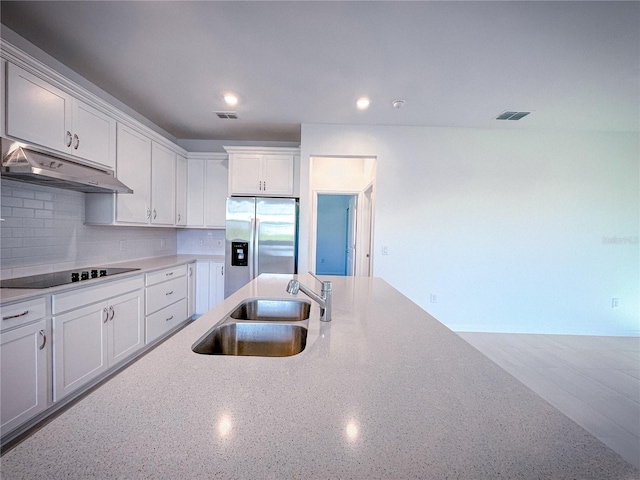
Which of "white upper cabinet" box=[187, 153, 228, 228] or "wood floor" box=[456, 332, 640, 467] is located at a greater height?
"white upper cabinet" box=[187, 153, 228, 228]

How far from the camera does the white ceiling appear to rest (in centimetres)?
170

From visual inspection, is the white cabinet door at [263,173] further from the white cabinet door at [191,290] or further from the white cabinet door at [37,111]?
the white cabinet door at [37,111]

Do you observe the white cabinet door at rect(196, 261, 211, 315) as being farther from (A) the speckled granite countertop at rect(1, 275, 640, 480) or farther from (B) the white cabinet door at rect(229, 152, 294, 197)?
(A) the speckled granite countertop at rect(1, 275, 640, 480)

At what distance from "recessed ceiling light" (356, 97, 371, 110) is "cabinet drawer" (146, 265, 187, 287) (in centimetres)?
266

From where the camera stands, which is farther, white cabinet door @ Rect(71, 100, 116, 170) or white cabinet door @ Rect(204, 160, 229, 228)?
white cabinet door @ Rect(204, 160, 229, 228)

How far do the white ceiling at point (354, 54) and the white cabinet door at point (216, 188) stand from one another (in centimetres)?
Result: 89

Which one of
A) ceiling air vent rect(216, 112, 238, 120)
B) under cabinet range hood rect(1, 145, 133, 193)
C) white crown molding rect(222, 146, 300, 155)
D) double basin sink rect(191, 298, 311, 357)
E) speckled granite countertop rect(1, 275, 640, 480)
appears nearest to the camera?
speckled granite countertop rect(1, 275, 640, 480)

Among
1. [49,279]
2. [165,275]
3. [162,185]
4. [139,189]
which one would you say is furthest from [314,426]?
[162,185]

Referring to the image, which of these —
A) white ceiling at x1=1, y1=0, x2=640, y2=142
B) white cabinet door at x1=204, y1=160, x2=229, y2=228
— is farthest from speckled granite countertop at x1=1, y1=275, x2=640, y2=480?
white cabinet door at x1=204, y1=160, x2=229, y2=228

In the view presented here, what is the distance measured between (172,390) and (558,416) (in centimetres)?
88

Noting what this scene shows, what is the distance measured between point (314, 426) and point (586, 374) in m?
3.30

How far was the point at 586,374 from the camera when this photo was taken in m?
2.58

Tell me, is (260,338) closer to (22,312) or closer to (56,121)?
(22,312)

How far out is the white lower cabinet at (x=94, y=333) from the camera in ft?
5.89
